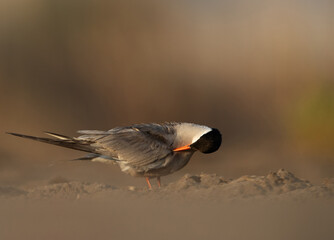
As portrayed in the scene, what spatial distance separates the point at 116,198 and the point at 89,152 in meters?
1.55

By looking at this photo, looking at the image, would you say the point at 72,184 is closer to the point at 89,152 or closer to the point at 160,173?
the point at 89,152

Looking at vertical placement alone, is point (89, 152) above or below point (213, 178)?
above

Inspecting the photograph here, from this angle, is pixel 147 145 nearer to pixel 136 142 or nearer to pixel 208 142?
pixel 136 142

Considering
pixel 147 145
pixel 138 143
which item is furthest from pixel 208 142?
pixel 138 143

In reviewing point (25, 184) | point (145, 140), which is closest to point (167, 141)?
point (145, 140)

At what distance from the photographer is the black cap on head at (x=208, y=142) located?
8.66 metres

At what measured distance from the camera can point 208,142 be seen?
28.5 ft

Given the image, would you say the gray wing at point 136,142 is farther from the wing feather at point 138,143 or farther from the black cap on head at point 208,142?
the black cap on head at point 208,142

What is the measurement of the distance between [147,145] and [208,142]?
90cm

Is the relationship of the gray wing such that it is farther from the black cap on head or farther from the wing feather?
the black cap on head

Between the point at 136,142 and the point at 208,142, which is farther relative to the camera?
the point at 136,142

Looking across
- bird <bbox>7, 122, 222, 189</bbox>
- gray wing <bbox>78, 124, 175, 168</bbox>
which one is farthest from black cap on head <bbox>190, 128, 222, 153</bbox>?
gray wing <bbox>78, 124, 175, 168</bbox>

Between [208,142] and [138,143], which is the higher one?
[138,143]

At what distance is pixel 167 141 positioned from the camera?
8828 mm
